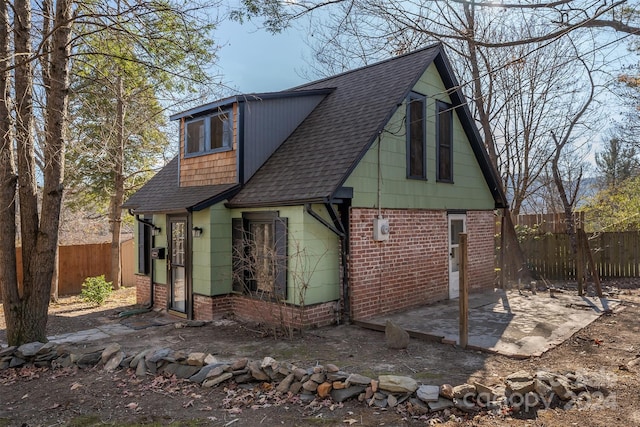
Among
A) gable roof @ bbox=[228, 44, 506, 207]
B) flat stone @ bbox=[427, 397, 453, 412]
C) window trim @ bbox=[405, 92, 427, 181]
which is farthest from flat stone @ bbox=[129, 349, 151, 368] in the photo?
window trim @ bbox=[405, 92, 427, 181]

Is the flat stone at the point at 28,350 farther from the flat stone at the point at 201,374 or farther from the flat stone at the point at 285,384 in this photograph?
the flat stone at the point at 285,384

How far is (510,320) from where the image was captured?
8188 mm

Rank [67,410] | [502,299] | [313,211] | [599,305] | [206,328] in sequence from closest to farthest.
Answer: [67,410] → [313,211] → [206,328] → [599,305] → [502,299]

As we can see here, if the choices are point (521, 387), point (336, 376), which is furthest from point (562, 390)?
point (336, 376)

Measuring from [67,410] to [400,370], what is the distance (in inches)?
153

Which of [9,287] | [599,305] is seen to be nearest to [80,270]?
[9,287]

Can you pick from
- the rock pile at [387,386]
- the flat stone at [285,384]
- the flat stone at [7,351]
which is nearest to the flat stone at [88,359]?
the rock pile at [387,386]

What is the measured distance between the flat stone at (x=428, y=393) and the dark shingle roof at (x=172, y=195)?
560 cm

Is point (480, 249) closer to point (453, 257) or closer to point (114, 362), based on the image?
point (453, 257)

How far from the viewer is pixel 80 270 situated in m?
15.6

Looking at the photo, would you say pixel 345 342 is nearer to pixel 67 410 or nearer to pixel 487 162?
pixel 67 410

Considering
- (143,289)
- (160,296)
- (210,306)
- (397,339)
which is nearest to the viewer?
(397,339)

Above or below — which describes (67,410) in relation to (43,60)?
below

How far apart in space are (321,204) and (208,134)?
366 centimetres
